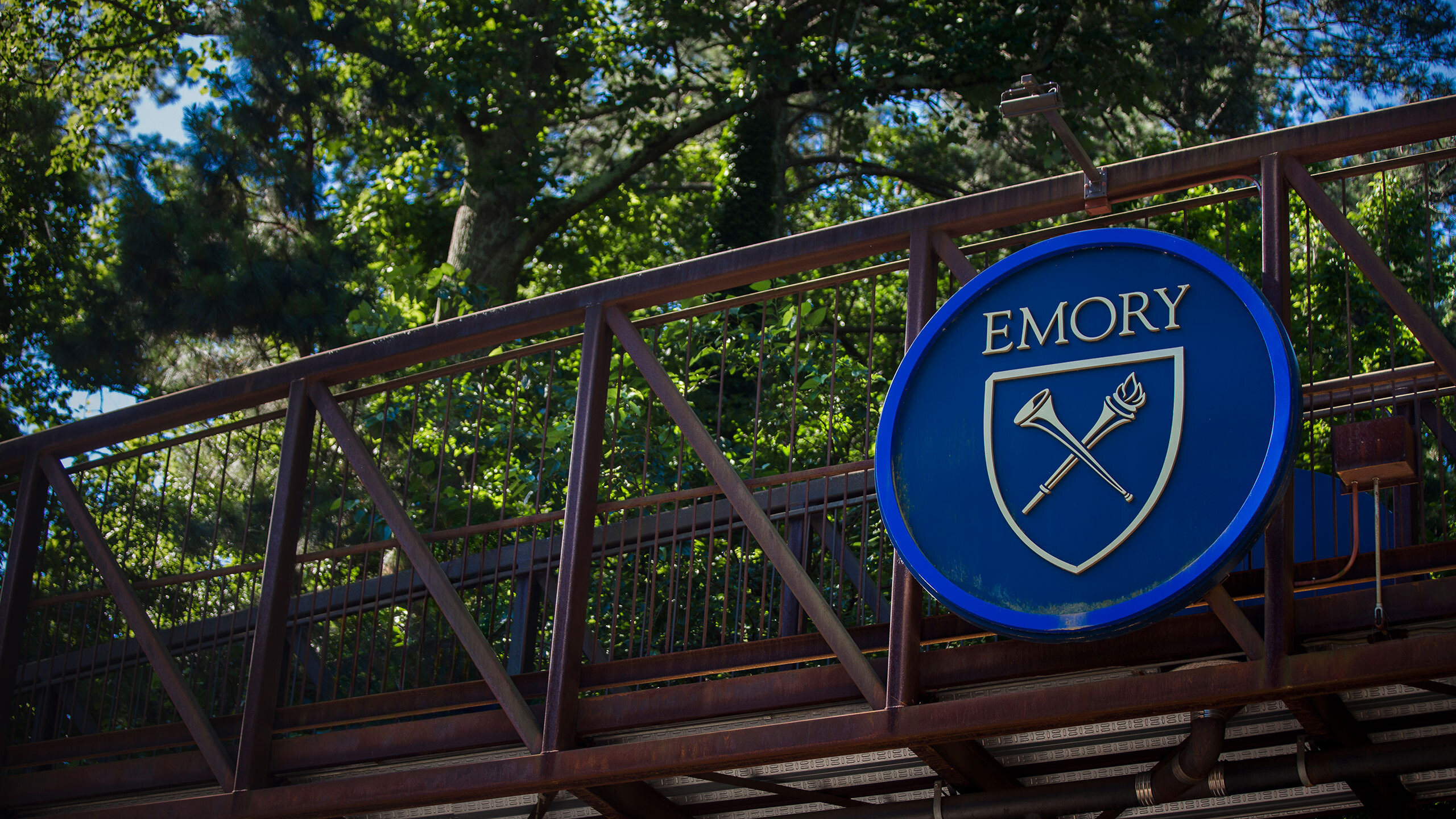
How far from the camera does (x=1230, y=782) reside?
4992 mm

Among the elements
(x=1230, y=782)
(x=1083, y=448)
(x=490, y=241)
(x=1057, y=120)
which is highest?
(x=490, y=241)

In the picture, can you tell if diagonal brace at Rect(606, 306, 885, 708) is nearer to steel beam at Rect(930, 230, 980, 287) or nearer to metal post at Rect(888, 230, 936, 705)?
metal post at Rect(888, 230, 936, 705)

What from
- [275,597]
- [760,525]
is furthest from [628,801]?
[275,597]

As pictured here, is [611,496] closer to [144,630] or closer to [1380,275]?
[144,630]

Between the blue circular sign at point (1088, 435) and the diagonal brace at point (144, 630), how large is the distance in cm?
357

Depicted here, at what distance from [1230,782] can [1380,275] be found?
1894mm

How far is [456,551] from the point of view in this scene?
1318cm

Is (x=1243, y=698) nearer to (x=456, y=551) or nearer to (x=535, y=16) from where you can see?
(x=456, y=551)

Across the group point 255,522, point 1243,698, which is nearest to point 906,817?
point 1243,698

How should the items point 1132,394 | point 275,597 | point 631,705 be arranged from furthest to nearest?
1. point 275,597
2. point 631,705
3. point 1132,394

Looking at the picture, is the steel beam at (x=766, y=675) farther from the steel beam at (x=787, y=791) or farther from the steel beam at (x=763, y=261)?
the steel beam at (x=763, y=261)

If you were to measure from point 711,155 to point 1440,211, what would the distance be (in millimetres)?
12142

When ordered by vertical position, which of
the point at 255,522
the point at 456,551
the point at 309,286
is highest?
the point at 309,286

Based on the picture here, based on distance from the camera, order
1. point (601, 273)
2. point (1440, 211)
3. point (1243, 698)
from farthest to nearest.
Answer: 1. point (601, 273)
2. point (1440, 211)
3. point (1243, 698)
